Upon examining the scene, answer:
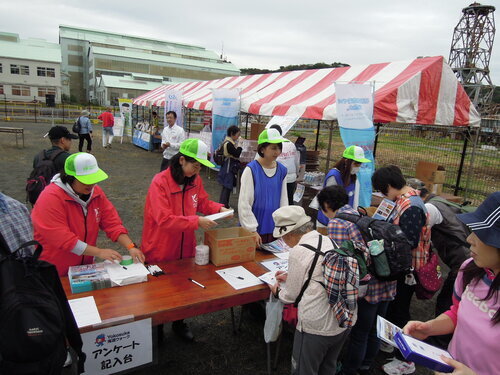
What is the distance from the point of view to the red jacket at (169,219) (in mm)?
2568

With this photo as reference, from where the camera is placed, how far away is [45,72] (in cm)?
4528

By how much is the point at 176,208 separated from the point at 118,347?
1.12 m

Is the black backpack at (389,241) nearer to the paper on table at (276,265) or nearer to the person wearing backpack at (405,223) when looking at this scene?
the person wearing backpack at (405,223)

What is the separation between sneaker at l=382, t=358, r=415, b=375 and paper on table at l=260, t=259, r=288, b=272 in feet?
4.22

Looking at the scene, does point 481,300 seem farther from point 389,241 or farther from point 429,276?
point 429,276

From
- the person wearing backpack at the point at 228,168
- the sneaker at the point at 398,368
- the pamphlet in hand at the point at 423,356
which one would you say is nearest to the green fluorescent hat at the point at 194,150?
the pamphlet in hand at the point at 423,356

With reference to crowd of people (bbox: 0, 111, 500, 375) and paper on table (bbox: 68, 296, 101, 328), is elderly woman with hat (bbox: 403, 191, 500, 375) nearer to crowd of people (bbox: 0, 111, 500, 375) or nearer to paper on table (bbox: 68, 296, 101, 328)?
crowd of people (bbox: 0, 111, 500, 375)

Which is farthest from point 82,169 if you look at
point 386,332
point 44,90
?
point 44,90

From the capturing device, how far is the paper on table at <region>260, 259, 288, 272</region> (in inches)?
110

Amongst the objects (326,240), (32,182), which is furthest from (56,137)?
(326,240)

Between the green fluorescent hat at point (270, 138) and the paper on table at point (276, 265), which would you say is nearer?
the paper on table at point (276, 265)

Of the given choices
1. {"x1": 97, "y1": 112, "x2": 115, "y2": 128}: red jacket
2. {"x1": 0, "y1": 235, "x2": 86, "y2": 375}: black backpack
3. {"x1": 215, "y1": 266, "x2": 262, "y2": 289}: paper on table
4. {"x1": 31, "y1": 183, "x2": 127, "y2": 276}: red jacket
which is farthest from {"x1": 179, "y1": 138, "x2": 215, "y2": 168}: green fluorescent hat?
{"x1": 97, "y1": 112, "x2": 115, "y2": 128}: red jacket

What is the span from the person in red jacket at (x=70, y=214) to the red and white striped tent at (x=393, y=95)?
4273 millimetres

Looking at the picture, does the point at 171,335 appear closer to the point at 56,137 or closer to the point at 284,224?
the point at 284,224
